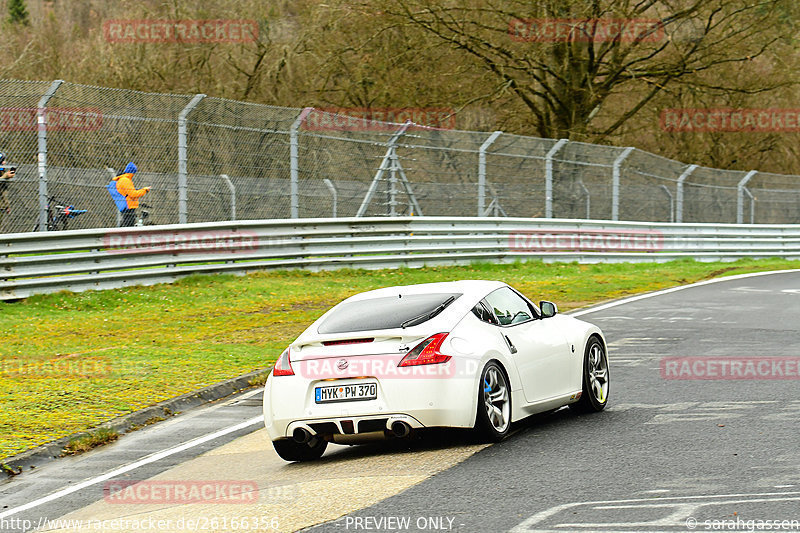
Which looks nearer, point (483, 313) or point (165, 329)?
point (483, 313)

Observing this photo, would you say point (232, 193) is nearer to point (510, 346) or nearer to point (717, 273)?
point (717, 273)

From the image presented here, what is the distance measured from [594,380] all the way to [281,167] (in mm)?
12074

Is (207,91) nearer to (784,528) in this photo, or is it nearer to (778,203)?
(778,203)

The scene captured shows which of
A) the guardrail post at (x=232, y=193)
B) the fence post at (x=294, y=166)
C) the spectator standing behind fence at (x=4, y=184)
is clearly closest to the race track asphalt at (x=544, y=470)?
the spectator standing behind fence at (x=4, y=184)

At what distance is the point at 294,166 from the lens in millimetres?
20422

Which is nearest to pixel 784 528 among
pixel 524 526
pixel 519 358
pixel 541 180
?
pixel 524 526

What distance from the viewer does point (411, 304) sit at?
8.27m

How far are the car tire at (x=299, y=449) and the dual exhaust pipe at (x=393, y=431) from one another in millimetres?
172

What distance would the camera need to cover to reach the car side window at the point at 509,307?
27.9ft

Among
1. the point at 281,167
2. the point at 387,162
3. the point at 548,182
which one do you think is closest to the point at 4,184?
the point at 281,167

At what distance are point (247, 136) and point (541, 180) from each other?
8320 mm

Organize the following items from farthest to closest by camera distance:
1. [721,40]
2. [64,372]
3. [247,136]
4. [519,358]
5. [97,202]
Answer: [721,40]
[247,136]
[97,202]
[64,372]
[519,358]

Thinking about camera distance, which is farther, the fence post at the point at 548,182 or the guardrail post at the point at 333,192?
the fence post at the point at 548,182

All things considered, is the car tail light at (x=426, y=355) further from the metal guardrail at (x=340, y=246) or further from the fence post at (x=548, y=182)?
the fence post at (x=548, y=182)
